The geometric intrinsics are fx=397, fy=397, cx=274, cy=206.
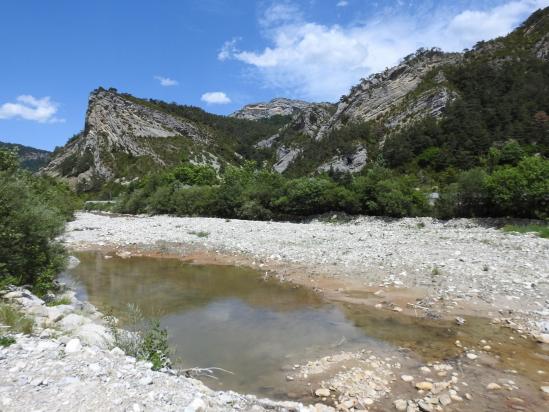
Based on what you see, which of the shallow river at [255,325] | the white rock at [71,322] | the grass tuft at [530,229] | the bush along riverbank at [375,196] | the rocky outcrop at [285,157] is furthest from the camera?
the rocky outcrop at [285,157]

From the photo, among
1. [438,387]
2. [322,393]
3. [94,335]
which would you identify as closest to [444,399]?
[438,387]

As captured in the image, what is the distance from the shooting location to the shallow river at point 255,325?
10.4m

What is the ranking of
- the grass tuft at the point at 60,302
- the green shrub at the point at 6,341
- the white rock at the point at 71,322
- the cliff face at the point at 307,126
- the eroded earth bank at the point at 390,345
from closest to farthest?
the eroded earth bank at the point at 390,345 → the green shrub at the point at 6,341 → the white rock at the point at 71,322 → the grass tuft at the point at 60,302 → the cliff face at the point at 307,126

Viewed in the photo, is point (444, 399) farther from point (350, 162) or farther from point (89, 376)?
point (350, 162)

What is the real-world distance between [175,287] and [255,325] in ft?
23.8

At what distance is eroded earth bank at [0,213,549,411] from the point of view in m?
6.59

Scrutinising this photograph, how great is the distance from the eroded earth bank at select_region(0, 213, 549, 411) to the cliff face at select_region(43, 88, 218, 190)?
→ 110 meters

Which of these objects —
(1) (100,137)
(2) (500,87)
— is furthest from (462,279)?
(1) (100,137)

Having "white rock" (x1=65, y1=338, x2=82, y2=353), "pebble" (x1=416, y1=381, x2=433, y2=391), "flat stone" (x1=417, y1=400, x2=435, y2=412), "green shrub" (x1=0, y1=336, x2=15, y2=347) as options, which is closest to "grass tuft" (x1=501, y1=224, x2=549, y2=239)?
"pebble" (x1=416, y1=381, x2=433, y2=391)

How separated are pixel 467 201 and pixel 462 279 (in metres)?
22.2

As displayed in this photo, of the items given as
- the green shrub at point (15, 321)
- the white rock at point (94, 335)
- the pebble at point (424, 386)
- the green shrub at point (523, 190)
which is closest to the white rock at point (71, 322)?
the white rock at point (94, 335)

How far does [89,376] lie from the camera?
656cm

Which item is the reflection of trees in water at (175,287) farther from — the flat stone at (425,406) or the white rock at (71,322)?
the flat stone at (425,406)

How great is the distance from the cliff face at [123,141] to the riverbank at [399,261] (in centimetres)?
9670
